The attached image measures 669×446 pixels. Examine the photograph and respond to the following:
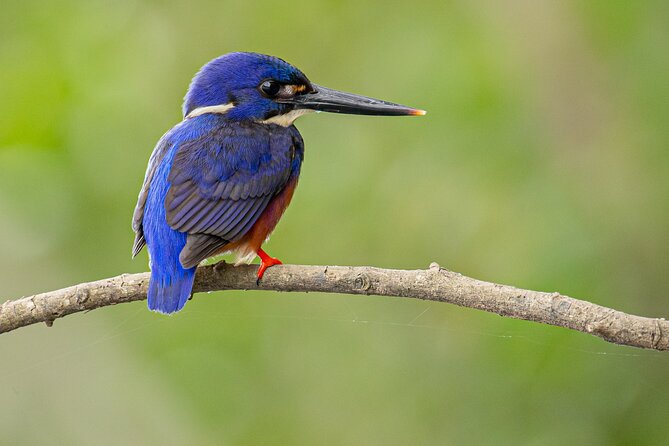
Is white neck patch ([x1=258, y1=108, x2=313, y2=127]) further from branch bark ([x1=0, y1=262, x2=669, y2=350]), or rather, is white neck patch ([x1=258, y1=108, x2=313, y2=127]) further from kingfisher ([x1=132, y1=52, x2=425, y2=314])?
branch bark ([x1=0, y1=262, x2=669, y2=350])

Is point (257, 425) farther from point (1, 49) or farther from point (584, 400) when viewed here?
point (1, 49)

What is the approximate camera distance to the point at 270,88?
3.14 m

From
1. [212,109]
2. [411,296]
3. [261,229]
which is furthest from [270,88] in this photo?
[411,296]

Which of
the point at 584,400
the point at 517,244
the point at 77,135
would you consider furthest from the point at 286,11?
the point at 584,400

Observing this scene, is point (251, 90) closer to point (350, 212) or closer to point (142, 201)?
point (142, 201)

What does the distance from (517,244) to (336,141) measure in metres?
1.10

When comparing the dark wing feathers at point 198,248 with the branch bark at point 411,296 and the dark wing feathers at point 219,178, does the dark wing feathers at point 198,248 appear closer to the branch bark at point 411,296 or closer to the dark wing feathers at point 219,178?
the dark wing feathers at point 219,178

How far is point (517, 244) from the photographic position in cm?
332

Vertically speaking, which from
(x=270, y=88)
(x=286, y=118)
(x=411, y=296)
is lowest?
(x=411, y=296)

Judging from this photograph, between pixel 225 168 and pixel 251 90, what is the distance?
370 millimetres

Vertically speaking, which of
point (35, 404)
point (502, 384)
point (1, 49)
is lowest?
point (35, 404)

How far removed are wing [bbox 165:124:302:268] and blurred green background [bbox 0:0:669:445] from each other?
2.42 ft

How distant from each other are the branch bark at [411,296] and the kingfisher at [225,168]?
116 mm

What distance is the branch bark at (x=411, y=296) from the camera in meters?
2.00
